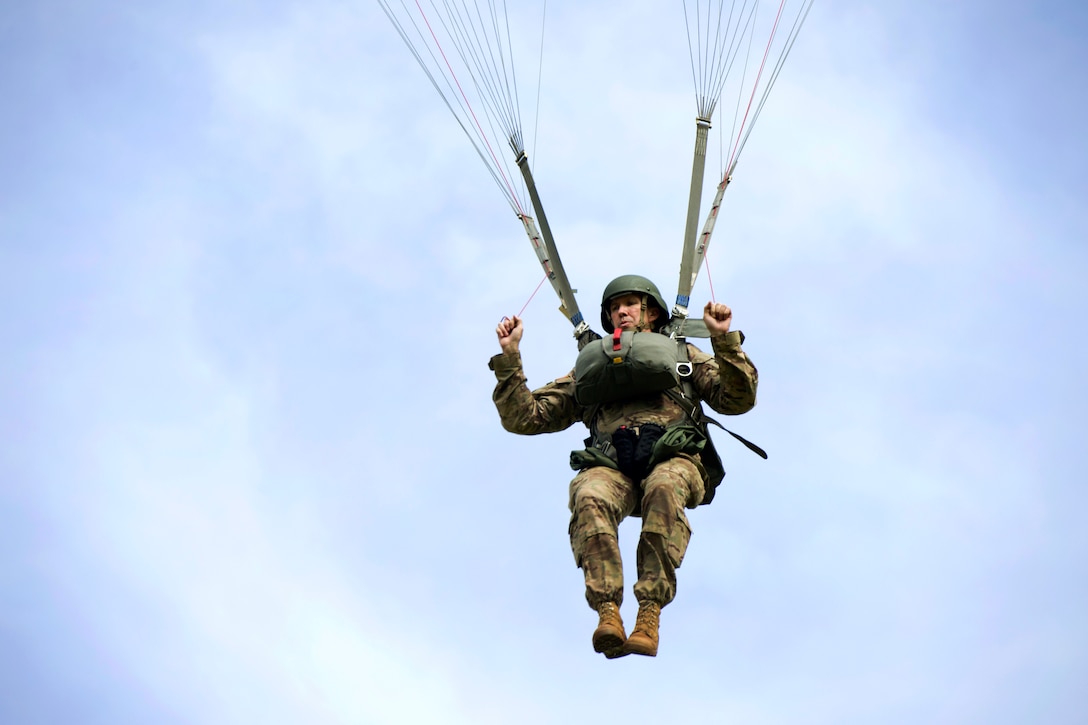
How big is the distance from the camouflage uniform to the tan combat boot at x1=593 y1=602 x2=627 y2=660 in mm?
187

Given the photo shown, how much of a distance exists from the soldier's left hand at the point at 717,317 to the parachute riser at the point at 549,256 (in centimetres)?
137

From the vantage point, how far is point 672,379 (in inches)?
432

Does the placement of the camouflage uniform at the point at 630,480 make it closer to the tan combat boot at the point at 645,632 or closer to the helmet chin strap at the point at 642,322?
the tan combat boot at the point at 645,632

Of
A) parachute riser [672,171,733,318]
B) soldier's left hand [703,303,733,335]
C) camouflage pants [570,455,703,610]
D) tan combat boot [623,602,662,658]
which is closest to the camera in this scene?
tan combat boot [623,602,662,658]

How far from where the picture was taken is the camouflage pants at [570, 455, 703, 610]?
995 centimetres

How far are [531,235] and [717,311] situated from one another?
7.39ft

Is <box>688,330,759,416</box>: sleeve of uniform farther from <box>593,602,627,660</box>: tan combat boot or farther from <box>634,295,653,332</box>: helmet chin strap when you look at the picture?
<box>593,602,627,660</box>: tan combat boot

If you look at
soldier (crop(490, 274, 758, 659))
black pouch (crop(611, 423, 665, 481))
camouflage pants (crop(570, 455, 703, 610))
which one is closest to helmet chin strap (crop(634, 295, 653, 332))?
soldier (crop(490, 274, 758, 659))

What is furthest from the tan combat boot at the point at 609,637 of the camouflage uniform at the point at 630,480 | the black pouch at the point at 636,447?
the black pouch at the point at 636,447

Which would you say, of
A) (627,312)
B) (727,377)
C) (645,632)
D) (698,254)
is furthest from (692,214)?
(645,632)

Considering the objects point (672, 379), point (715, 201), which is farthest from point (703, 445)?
point (715, 201)

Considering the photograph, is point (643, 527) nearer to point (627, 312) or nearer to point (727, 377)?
point (727, 377)

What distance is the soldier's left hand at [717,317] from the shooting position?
1066 centimetres

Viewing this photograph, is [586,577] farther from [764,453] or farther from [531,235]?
[531,235]
